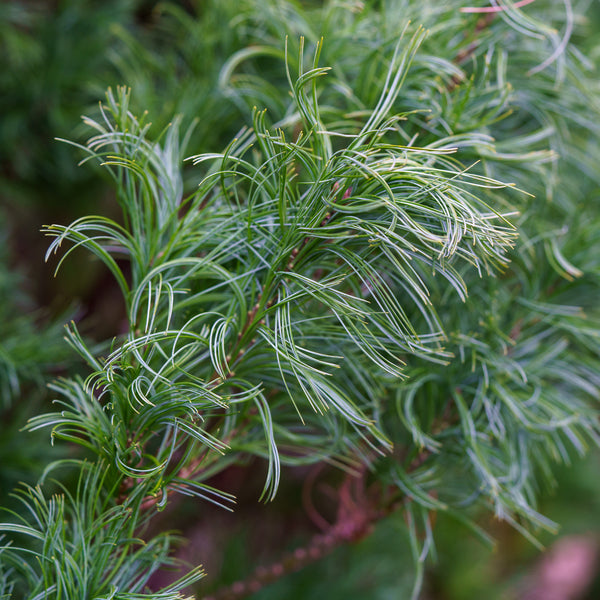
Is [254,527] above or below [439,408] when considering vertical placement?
below

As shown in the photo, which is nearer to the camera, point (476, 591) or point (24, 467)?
point (24, 467)

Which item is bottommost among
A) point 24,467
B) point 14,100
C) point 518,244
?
point 24,467

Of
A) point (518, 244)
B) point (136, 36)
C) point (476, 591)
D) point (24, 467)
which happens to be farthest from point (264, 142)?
point (476, 591)

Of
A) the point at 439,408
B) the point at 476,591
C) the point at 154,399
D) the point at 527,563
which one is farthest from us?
the point at 527,563

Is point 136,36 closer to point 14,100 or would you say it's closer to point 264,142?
point 14,100

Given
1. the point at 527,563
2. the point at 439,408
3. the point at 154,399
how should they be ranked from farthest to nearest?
the point at 527,563 → the point at 439,408 → the point at 154,399

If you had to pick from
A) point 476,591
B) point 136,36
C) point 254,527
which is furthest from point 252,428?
point 476,591
